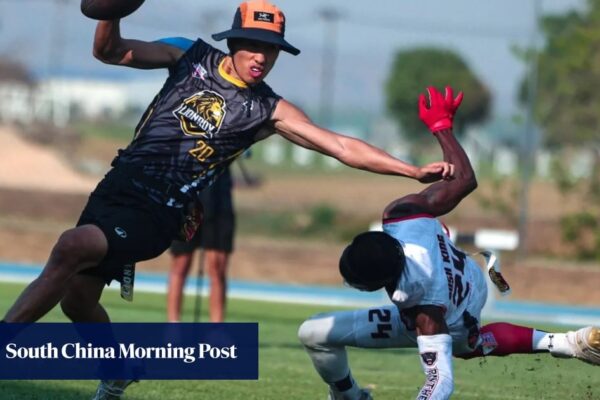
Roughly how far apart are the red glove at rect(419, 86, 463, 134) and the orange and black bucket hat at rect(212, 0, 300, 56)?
747mm

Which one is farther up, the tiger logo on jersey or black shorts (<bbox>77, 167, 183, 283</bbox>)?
the tiger logo on jersey

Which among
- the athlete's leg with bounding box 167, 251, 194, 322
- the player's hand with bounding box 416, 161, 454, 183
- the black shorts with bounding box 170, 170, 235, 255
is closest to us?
the player's hand with bounding box 416, 161, 454, 183

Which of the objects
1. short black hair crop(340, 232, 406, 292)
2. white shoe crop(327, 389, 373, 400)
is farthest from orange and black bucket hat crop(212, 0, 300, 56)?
white shoe crop(327, 389, 373, 400)

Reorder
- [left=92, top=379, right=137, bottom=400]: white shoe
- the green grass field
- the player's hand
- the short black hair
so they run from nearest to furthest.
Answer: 1. the short black hair
2. the player's hand
3. [left=92, top=379, right=137, bottom=400]: white shoe
4. the green grass field

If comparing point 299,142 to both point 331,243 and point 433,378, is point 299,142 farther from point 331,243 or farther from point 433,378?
point 331,243

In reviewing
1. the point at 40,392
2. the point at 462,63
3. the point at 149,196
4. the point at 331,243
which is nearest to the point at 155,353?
the point at 40,392

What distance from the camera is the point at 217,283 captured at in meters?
12.0

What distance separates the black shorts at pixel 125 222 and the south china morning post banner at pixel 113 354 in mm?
A: 483

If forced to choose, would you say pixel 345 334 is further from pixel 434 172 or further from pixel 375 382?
pixel 375 382

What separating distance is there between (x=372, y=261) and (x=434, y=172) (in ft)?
1.74

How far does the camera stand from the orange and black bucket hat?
6863mm

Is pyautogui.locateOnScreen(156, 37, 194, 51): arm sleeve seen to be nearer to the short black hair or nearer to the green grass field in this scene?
the short black hair

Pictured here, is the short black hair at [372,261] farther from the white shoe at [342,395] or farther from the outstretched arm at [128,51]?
the outstretched arm at [128,51]

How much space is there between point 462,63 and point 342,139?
188 ft
